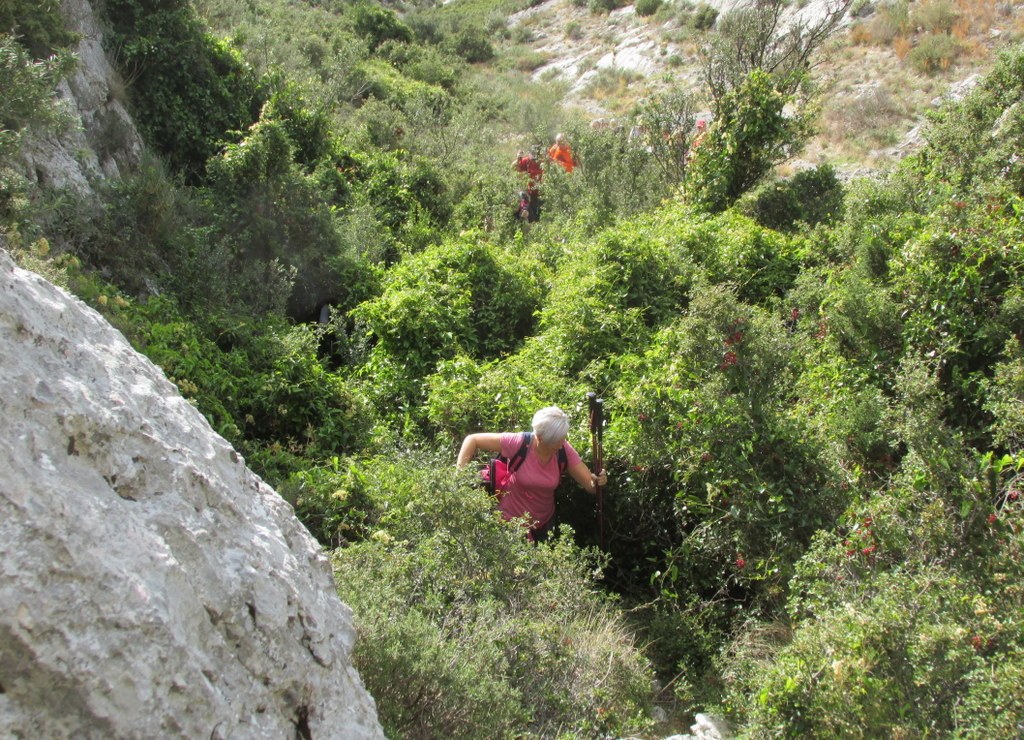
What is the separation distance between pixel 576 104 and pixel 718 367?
1941 cm

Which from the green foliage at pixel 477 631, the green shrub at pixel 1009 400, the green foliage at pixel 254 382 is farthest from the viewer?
the green foliage at pixel 254 382

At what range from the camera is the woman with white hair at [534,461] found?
184 inches

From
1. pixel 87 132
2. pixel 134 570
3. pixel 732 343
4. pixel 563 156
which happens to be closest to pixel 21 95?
pixel 87 132

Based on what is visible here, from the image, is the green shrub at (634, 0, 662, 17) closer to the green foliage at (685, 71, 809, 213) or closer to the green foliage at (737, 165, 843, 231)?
the green foliage at (685, 71, 809, 213)

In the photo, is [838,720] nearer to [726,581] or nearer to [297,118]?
[726,581]

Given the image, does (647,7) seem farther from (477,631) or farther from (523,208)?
(477,631)

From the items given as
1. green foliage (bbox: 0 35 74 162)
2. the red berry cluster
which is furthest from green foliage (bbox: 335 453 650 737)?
green foliage (bbox: 0 35 74 162)

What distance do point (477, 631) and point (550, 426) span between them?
1562 mm

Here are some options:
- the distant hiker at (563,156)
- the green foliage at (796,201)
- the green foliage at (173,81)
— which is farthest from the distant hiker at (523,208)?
the green foliage at (173,81)

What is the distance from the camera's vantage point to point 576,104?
2269cm

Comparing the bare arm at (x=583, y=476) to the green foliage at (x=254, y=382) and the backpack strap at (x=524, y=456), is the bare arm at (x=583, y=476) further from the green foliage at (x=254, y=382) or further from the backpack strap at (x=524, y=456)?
the green foliage at (x=254, y=382)

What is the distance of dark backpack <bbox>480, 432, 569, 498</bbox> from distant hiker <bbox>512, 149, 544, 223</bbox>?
783 centimetres

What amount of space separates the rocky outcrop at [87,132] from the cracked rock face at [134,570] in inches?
182

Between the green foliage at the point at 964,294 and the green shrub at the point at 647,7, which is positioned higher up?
the green shrub at the point at 647,7
